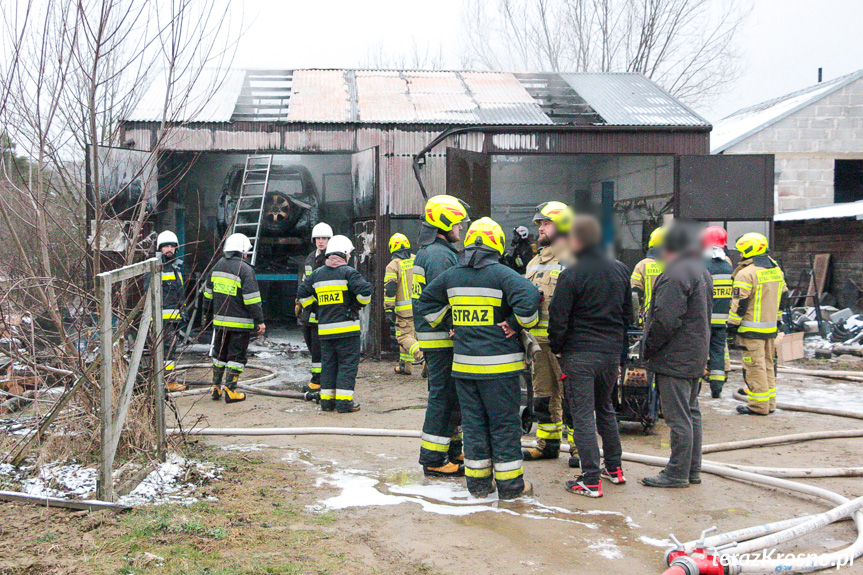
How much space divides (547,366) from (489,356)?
1123 mm

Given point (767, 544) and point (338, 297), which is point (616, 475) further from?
point (338, 297)

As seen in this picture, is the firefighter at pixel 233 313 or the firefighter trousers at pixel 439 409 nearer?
the firefighter trousers at pixel 439 409

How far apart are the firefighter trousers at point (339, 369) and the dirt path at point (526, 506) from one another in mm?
415

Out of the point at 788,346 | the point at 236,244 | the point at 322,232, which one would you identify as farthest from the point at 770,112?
the point at 236,244

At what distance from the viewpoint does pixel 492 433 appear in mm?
4551

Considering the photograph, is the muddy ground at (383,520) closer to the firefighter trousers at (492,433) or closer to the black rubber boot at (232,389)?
the firefighter trousers at (492,433)

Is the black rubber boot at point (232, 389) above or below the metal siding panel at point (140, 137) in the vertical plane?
below

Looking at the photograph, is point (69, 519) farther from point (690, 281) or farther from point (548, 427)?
point (690, 281)

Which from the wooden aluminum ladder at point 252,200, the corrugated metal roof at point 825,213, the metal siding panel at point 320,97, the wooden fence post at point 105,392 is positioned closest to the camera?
the wooden fence post at point 105,392

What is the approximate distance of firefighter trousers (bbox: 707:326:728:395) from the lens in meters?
8.10

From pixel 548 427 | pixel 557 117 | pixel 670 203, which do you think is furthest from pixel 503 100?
pixel 548 427

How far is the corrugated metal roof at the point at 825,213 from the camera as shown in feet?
46.0

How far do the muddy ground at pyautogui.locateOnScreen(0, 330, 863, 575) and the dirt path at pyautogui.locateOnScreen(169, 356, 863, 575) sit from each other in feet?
0.04

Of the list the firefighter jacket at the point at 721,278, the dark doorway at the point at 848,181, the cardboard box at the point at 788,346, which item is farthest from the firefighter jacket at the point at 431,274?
the dark doorway at the point at 848,181
